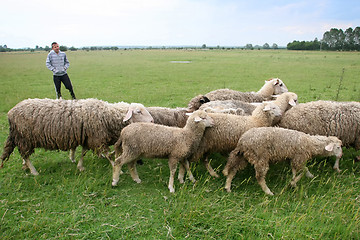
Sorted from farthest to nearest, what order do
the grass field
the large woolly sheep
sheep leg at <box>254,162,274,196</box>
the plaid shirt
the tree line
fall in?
the tree line → the plaid shirt → the large woolly sheep → sheep leg at <box>254,162,274,196</box> → the grass field

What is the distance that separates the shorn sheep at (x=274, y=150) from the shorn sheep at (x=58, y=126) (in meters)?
2.41

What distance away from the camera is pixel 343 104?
5.56 meters

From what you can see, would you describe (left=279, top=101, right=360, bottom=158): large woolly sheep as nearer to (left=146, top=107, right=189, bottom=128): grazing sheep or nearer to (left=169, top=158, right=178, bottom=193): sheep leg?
(left=146, top=107, right=189, bottom=128): grazing sheep

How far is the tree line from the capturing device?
8888cm

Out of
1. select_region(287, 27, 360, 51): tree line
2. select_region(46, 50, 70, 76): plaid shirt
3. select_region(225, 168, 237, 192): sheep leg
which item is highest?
select_region(287, 27, 360, 51): tree line

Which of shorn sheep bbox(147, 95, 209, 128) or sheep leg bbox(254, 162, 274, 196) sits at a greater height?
shorn sheep bbox(147, 95, 209, 128)

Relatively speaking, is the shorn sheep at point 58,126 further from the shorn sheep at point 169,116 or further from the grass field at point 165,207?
the shorn sheep at point 169,116

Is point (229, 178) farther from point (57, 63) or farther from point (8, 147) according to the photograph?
point (57, 63)

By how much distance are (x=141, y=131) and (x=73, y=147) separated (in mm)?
1737

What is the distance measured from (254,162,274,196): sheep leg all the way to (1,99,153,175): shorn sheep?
2748 millimetres

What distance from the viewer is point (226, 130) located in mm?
4938

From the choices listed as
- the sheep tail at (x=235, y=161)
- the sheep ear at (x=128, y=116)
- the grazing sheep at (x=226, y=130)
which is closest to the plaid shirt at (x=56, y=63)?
the sheep ear at (x=128, y=116)

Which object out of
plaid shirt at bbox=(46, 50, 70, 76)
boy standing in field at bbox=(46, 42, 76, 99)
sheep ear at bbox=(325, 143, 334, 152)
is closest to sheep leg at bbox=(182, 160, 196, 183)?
sheep ear at bbox=(325, 143, 334, 152)

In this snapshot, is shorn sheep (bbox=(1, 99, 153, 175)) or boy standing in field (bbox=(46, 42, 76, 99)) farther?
boy standing in field (bbox=(46, 42, 76, 99))
